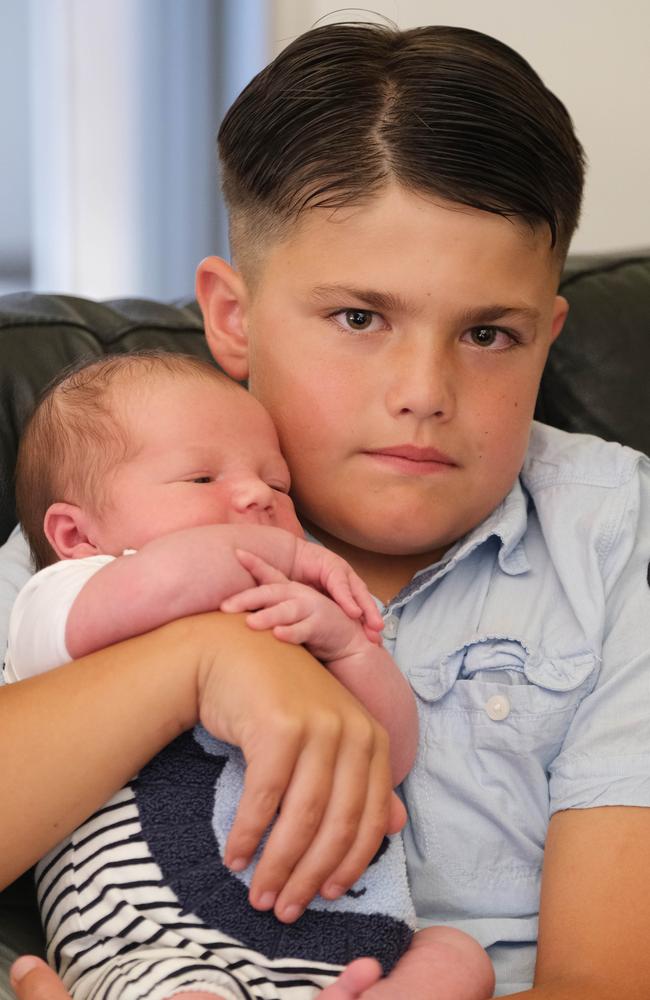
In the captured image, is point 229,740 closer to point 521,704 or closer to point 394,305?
point 521,704

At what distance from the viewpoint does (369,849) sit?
97 cm

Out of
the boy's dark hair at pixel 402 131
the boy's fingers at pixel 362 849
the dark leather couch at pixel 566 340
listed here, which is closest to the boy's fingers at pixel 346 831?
the boy's fingers at pixel 362 849

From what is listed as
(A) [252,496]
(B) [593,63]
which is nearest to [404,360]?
(A) [252,496]

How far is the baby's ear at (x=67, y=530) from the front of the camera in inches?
44.4

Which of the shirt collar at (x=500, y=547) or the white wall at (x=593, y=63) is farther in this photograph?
the white wall at (x=593, y=63)

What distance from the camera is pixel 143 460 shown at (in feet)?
3.67

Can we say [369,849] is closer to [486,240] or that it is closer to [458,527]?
[458,527]

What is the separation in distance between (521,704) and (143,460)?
1.45 ft

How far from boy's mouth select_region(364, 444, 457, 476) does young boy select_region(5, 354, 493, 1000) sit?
0.52 ft

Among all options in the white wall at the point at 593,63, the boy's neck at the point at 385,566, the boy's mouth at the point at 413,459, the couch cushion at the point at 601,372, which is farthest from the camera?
the white wall at the point at 593,63

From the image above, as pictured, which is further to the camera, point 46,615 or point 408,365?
point 408,365

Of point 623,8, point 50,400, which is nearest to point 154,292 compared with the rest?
point 623,8

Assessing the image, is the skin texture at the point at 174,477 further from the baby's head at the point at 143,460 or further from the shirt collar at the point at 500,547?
the shirt collar at the point at 500,547

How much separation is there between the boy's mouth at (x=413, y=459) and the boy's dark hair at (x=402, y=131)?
25 cm
